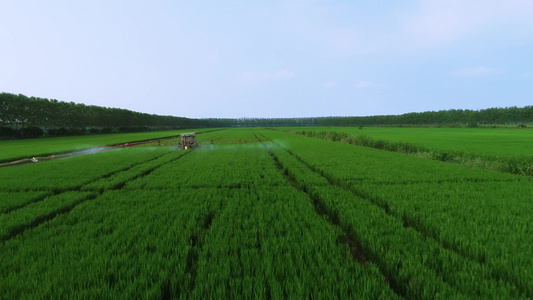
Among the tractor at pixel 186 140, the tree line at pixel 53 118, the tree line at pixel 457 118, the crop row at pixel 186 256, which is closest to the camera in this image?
the crop row at pixel 186 256

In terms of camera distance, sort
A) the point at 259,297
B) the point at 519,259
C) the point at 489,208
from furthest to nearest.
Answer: the point at 489,208 < the point at 519,259 < the point at 259,297

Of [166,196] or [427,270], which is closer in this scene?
[427,270]

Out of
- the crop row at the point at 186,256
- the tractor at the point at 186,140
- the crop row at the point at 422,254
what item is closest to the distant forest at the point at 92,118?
the tractor at the point at 186,140

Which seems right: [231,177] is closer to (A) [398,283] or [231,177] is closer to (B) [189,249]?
(B) [189,249]

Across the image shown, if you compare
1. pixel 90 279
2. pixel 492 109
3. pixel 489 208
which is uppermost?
pixel 492 109

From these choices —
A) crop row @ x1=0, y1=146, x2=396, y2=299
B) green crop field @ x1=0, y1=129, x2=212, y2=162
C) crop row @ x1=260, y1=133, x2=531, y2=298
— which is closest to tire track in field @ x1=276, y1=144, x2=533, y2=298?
crop row @ x1=260, y1=133, x2=531, y2=298

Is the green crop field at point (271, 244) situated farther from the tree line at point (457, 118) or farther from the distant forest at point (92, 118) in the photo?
the tree line at point (457, 118)

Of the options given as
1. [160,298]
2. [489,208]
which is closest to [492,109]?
[489,208]

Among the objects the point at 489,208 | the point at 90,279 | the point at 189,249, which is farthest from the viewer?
the point at 489,208

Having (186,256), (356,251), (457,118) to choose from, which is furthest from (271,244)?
(457,118)
